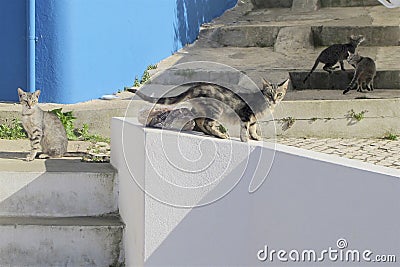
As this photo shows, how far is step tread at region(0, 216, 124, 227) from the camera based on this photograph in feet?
14.6

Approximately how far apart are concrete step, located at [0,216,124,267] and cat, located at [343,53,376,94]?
5601mm

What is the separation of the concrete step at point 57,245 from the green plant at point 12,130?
2.66m

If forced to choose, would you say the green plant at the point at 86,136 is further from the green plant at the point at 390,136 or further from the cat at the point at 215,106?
the green plant at the point at 390,136

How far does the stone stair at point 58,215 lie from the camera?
14.5 ft

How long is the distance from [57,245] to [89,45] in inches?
156

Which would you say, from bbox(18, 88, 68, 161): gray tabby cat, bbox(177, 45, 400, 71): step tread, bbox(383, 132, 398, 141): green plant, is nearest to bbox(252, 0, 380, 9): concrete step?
bbox(177, 45, 400, 71): step tread

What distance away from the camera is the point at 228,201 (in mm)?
3928

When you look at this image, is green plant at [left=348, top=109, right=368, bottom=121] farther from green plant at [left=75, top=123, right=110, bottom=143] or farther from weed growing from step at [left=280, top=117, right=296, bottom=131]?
green plant at [left=75, top=123, right=110, bottom=143]

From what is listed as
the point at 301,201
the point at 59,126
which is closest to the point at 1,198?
the point at 59,126

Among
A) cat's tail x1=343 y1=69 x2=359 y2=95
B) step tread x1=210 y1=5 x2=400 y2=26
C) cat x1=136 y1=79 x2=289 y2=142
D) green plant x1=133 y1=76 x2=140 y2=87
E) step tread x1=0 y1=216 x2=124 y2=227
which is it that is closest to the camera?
cat x1=136 y1=79 x2=289 y2=142

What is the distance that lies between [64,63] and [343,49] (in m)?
4.14

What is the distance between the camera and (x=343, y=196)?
3594mm

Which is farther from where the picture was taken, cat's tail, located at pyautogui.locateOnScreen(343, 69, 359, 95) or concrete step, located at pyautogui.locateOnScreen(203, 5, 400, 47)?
concrete step, located at pyautogui.locateOnScreen(203, 5, 400, 47)

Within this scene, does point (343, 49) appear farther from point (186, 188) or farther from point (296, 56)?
point (186, 188)
